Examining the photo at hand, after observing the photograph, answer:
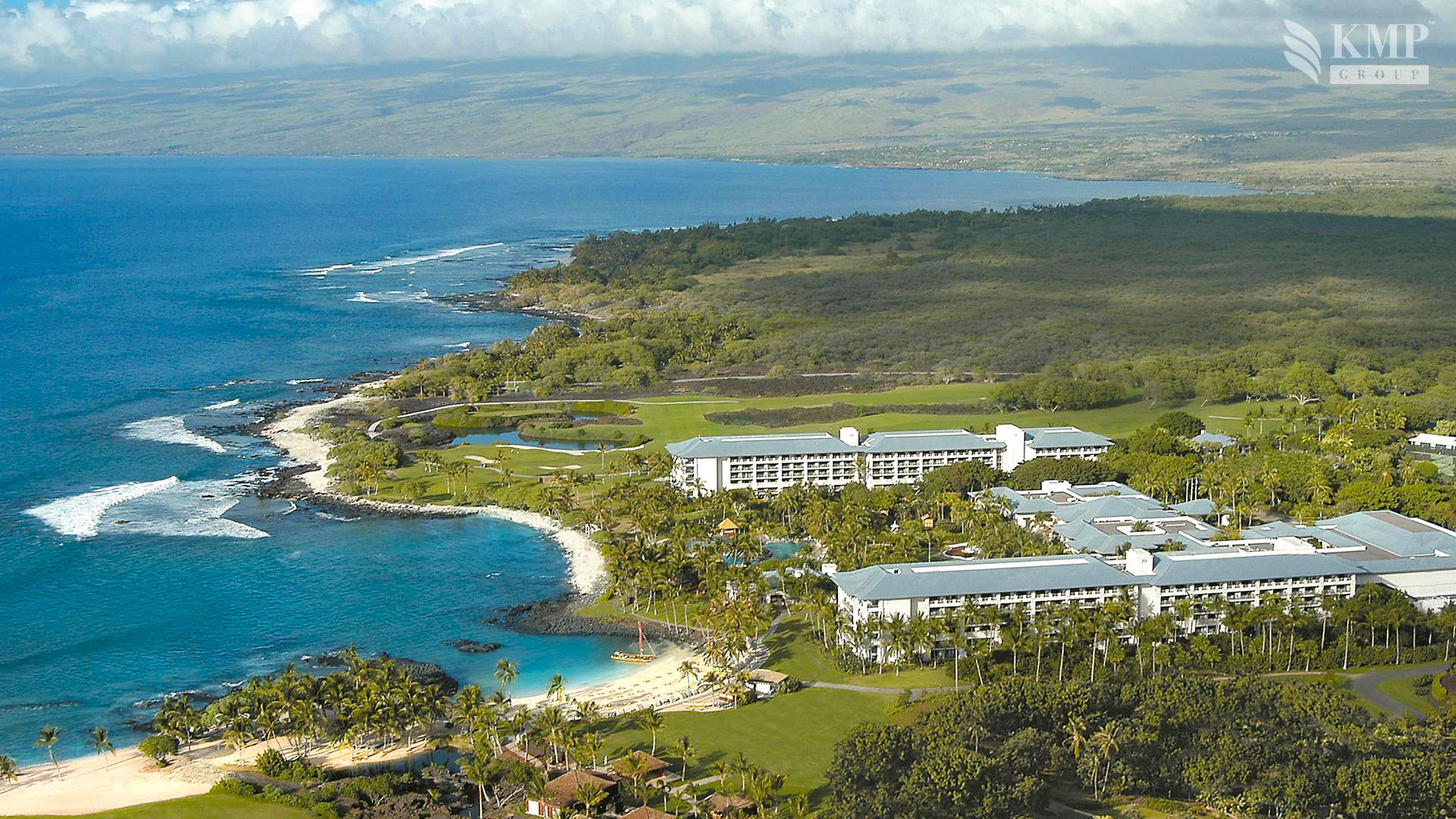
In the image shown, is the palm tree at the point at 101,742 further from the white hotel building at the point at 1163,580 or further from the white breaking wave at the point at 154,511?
the white hotel building at the point at 1163,580

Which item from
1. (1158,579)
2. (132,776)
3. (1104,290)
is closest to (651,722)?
(132,776)

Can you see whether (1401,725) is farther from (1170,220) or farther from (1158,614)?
(1170,220)

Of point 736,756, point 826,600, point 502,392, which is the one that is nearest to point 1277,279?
point 502,392

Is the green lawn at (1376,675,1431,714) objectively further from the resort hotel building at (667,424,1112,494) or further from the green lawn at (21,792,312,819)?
the green lawn at (21,792,312,819)

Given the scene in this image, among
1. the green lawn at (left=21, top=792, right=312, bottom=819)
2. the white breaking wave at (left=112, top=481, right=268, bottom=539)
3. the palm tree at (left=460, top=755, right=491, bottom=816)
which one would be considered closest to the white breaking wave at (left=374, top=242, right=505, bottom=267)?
the white breaking wave at (left=112, top=481, right=268, bottom=539)

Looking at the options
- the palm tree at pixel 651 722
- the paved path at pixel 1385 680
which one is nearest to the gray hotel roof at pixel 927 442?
the paved path at pixel 1385 680
